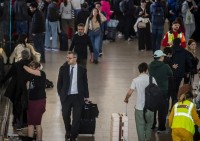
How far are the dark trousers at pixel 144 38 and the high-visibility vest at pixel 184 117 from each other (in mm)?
12881

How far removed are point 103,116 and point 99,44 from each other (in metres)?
7.26

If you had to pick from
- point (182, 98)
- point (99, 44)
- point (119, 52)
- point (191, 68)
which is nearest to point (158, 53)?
point (191, 68)

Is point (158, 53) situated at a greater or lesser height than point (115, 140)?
greater

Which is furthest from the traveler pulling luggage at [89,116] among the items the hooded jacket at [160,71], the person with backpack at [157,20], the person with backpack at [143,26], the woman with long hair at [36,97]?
the person with backpack at [143,26]

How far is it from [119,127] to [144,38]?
12.2 m

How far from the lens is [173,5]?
28156 millimetres

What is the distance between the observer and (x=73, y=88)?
14.0 metres

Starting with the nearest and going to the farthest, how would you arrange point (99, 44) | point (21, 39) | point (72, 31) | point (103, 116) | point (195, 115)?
point (195, 115), point (103, 116), point (21, 39), point (99, 44), point (72, 31)

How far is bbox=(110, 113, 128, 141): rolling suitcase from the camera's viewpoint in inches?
520

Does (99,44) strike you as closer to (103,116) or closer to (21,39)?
(21,39)

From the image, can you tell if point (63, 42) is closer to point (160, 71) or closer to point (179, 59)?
point (179, 59)

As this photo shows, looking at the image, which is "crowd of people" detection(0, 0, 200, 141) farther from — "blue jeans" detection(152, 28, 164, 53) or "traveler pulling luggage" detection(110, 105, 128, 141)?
"traveler pulling luggage" detection(110, 105, 128, 141)

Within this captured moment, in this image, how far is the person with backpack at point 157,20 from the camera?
23766 mm

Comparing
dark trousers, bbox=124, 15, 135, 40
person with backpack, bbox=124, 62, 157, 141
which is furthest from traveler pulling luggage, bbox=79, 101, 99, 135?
dark trousers, bbox=124, 15, 135, 40
